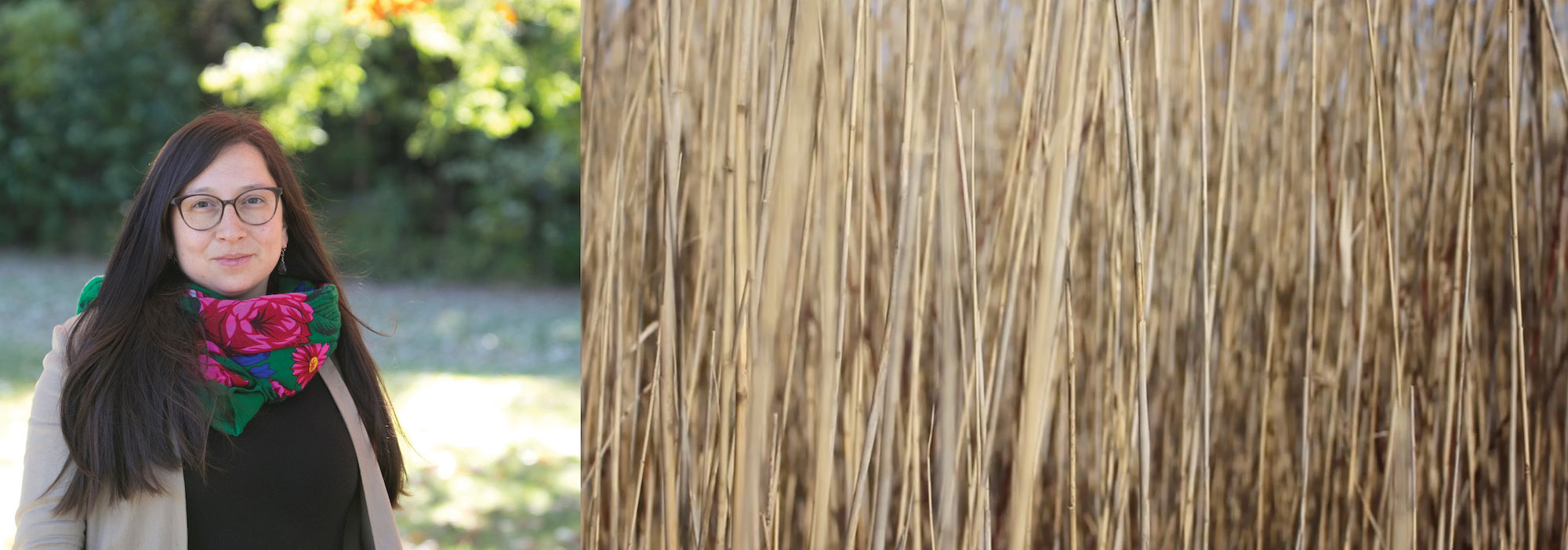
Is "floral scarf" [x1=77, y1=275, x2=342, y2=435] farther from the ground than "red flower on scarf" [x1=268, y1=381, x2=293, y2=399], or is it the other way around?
"floral scarf" [x1=77, y1=275, x2=342, y2=435]

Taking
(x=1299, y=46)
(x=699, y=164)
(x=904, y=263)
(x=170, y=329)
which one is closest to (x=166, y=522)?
(x=170, y=329)

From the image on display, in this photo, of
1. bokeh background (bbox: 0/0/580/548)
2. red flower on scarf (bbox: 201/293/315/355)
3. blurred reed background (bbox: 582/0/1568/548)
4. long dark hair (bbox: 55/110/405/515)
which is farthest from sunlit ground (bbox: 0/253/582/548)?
blurred reed background (bbox: 582/0/1568/548)

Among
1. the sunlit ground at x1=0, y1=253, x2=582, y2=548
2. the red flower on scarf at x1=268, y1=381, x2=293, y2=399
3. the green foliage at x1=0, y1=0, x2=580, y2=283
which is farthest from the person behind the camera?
the green foliage at x1=0, y1=0, x2=580, y2=283

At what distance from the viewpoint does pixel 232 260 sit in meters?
1.23

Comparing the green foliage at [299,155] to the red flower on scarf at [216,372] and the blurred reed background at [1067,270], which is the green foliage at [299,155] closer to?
the red flower on scarf at [216,372]

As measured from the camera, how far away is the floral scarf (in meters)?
1.20

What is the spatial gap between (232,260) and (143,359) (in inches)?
5.5

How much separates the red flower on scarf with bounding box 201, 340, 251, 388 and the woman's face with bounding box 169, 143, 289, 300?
0.07 metres

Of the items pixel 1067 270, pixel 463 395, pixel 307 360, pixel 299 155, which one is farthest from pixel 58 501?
pixel 299 155

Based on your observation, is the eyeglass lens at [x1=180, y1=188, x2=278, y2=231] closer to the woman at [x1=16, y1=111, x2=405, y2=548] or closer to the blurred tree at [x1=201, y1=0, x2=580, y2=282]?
the woman at [x1=16, y1=111, x2=405, y2=548]

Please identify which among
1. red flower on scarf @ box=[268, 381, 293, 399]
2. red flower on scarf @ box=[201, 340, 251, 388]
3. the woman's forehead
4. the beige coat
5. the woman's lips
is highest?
the woman's forehead

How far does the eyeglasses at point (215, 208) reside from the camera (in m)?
1.21

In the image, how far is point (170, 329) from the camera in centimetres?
118

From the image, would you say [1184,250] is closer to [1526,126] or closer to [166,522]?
[1526,126]
